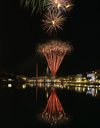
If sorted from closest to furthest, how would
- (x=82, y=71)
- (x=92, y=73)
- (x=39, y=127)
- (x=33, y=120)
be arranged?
(x=39, y=127) → (x=33, y=120) → (x=92, y=73) → (x=82, y=71)

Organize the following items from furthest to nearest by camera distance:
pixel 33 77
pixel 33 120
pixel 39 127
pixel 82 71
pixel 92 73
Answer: pixel 33 77 < pixel 82 71 < pixel 92 73 < pixel 33 120 < pixel 39 127

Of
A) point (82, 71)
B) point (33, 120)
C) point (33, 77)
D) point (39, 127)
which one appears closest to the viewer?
point (39, 127)

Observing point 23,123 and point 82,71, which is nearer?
point 23,123

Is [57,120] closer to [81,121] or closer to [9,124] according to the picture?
[81,121]

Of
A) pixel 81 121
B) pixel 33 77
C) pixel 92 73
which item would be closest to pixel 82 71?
pixel 92 73

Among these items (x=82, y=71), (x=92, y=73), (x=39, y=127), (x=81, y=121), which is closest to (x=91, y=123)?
(x=81, y=121)

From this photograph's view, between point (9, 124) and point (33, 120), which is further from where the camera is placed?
point (33, 120)

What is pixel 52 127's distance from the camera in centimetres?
490

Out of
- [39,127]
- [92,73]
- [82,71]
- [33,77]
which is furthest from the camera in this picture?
[33,77]

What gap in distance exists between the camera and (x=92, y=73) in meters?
80.1

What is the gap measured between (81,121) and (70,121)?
0.43 metres

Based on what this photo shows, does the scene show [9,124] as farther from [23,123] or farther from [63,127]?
[63,127]

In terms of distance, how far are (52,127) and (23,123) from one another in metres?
1.16

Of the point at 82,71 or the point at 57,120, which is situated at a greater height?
the point at 82,71
